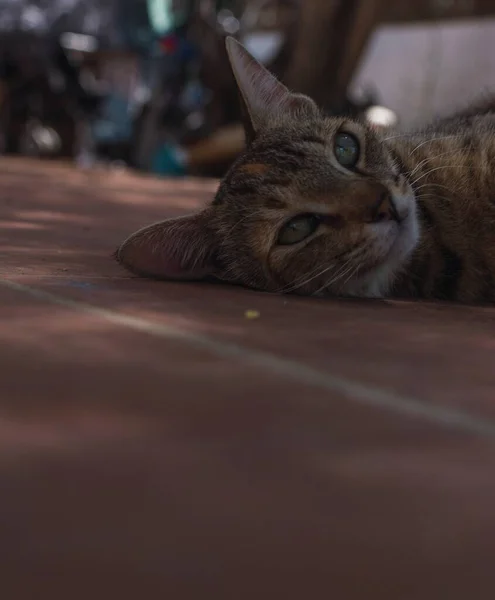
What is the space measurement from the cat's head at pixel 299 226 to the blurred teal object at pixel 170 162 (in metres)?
3.28

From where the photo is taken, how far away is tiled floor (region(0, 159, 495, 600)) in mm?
340

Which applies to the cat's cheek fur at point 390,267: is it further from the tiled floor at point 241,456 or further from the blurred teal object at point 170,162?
the blurred teal object at point 170,162

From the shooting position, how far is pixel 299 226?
122 cm

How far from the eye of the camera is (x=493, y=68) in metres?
5.00

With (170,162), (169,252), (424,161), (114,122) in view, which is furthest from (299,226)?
(114,122)

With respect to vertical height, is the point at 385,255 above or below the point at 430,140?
below

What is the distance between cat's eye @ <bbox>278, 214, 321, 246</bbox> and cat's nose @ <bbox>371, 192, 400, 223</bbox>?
85 mm

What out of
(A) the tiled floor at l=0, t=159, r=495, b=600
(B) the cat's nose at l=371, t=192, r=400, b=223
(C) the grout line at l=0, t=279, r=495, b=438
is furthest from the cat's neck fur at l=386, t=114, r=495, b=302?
(C) the grout line at l=0, t=279, r=495, b=438

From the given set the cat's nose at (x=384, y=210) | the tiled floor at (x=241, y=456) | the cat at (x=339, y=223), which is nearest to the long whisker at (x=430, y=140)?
the cat at (x=339, y=223)

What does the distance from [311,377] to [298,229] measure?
0.66 m

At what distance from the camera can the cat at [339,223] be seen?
1184 mm

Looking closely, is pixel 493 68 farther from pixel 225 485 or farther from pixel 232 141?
pixel 225 485

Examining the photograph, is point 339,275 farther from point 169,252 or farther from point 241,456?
point 241,456

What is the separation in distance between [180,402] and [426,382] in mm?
187
